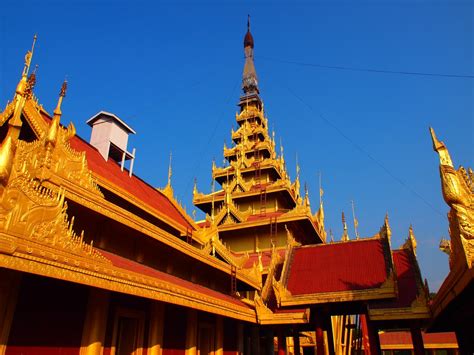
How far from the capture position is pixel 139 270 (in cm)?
812

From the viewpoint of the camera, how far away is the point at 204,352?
12.6 meters

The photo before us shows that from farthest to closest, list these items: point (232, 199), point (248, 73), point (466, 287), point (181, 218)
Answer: point (248, 73) < point (232, 199) < point (181, 218) < point (466, 287)

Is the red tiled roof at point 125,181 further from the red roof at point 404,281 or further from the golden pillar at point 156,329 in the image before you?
the red roof at point 404,281

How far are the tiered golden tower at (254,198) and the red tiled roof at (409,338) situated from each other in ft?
46.3

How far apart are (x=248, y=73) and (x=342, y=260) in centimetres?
2880

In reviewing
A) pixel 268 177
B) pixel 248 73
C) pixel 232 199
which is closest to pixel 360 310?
pixel 232 199

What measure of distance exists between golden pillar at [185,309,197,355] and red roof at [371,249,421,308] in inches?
225

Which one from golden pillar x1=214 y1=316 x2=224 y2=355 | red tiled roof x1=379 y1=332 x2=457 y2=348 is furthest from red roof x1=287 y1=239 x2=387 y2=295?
red tiled roof x1=379 y1=332 x2=457 y2=348

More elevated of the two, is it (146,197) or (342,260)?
(146,197)

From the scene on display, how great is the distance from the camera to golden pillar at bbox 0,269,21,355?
567 centimetres

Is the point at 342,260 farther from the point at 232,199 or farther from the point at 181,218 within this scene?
the point at 232,199

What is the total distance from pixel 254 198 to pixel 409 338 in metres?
21.5

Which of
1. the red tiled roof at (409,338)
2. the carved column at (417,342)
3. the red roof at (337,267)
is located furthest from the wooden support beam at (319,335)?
the red tiled roof at (409,338)

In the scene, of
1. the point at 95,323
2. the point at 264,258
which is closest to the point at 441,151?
the point at 95,323
